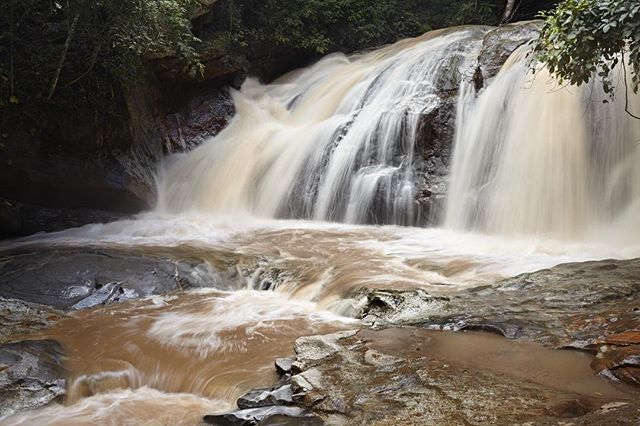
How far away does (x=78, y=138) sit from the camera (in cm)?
1017

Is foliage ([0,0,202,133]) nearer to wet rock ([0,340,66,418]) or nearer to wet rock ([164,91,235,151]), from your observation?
wet rock ([164,91,235,151])

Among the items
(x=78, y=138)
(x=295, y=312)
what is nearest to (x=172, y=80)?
(x=78, y=138)

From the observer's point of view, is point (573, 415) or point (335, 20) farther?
point (335, 20)

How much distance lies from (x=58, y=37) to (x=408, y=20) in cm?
1306

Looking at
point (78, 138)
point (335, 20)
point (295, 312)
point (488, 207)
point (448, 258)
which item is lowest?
point (295, 312)

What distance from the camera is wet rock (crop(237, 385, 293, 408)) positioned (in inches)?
120

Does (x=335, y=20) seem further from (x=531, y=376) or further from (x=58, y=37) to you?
(x=531, y=376)

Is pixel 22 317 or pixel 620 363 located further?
pixel 22 317

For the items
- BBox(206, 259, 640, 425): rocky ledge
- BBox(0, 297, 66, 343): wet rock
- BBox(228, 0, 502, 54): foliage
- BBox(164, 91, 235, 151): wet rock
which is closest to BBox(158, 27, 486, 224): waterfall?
BBox(164, 91, 235, 151): wet rock

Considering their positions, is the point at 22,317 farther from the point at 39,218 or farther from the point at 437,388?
the point at 39,218

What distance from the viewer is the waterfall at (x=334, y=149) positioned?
1002 centimetres

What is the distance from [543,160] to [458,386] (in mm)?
6487

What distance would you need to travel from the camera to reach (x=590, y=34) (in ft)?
17.9

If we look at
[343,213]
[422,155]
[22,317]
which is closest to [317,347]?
[22,317]
